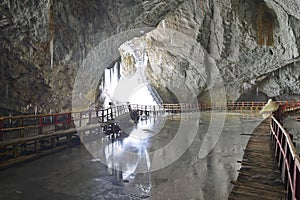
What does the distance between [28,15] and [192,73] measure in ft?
67.0

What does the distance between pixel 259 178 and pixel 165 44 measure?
20.7 m

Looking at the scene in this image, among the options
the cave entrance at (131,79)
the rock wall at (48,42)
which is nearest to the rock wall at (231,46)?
the cave entrance at (131,79)

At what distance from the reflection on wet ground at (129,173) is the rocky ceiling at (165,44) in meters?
3.32

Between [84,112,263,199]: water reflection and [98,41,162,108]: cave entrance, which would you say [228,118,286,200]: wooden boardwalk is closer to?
[84,112,263,199]: water reflection

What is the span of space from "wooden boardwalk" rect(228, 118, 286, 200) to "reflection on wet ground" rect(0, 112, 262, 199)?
356 millimetres

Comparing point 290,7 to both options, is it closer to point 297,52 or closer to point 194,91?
point 297,52

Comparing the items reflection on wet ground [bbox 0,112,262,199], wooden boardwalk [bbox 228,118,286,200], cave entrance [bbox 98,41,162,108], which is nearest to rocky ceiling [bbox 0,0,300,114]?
cave entrance [bbox 98,41,162,108]

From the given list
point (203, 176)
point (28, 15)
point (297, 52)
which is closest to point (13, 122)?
point (28, 15)

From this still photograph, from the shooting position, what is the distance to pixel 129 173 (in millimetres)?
5586

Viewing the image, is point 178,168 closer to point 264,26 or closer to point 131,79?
point 264,26

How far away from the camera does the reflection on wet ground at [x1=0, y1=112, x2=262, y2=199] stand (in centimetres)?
442

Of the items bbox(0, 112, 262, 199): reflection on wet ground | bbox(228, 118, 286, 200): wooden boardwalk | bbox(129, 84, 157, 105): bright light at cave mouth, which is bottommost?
bbox(0, 112, 262, 199): reflection on wet ground

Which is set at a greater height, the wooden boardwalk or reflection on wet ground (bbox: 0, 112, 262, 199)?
the wooden boardwalk

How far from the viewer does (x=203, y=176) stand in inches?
210
